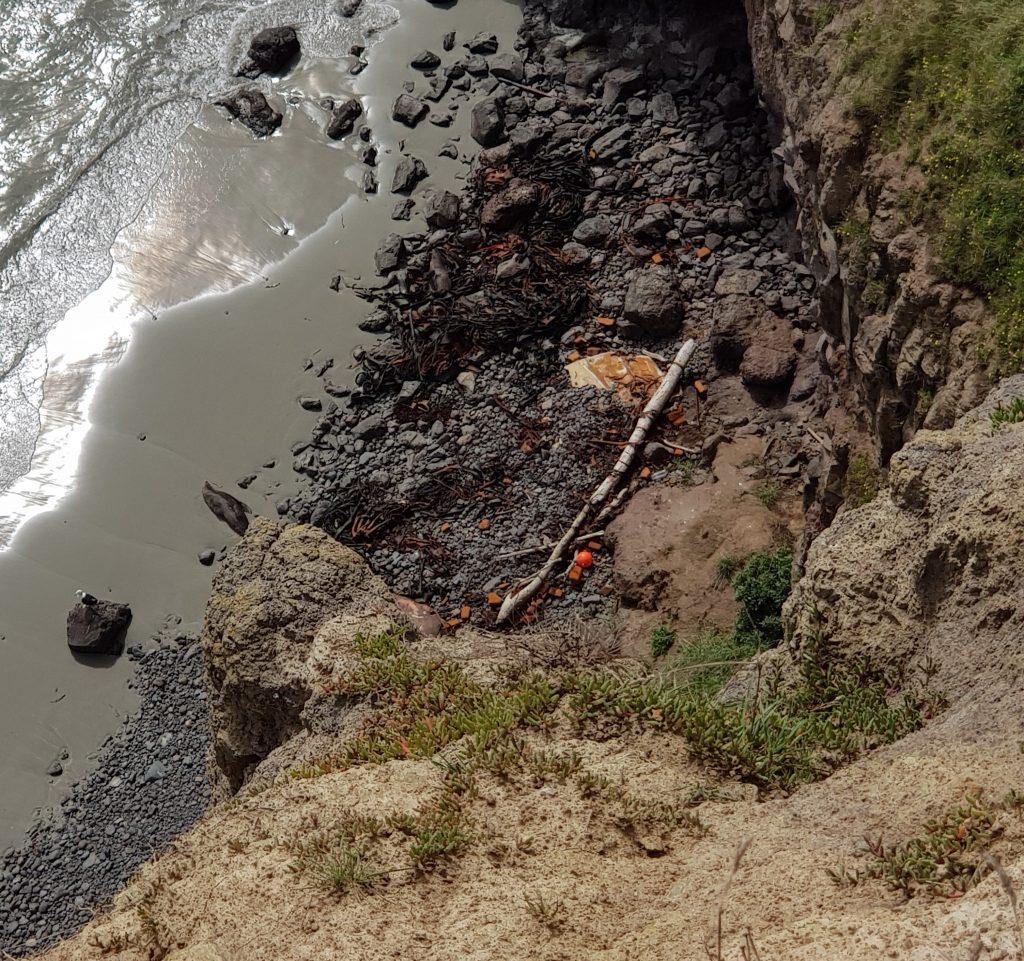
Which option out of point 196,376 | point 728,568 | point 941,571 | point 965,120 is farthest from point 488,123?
point 941,571

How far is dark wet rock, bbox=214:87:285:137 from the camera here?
555 inches

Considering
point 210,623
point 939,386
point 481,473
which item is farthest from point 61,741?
point 939,386

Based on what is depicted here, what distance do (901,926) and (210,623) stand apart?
19.4 feet

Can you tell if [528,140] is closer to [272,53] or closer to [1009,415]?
[272,53]

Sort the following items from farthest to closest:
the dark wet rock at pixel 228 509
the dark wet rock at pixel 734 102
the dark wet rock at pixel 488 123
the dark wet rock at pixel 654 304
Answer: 1. the dark wet rock at pixel 488 123
2. the dark wet rock at pixel 734 102
3. the dark wet rock at pixel 654 304
4. the dark wet rock at pixel 228 509

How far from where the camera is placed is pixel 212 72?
50.0 ft

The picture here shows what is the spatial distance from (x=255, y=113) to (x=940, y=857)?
14.0 m

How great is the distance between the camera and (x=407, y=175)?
43.1 feet

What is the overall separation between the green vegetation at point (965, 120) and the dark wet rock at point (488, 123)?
623cm

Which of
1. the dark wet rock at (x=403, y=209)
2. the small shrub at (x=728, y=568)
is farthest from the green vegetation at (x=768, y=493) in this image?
the dark wet rock at (x=403, y=209)

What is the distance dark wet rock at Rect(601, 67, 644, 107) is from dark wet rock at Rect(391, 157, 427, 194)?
2858 millimetres

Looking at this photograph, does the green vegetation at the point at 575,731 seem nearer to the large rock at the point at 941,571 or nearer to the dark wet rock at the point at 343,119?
the large rock at the point at 941,571

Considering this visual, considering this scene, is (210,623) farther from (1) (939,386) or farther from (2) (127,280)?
(2) (127,280)

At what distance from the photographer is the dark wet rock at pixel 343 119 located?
1376 centimetres
